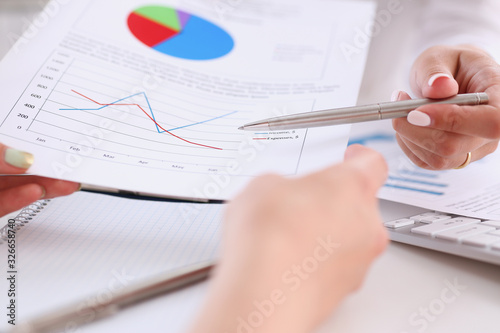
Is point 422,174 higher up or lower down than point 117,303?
higher up

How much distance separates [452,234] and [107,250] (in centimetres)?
30

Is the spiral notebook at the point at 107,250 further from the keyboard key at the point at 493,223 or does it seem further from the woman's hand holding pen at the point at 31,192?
the keyboard key at the point at 493,223

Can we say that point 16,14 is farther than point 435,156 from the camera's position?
Yes

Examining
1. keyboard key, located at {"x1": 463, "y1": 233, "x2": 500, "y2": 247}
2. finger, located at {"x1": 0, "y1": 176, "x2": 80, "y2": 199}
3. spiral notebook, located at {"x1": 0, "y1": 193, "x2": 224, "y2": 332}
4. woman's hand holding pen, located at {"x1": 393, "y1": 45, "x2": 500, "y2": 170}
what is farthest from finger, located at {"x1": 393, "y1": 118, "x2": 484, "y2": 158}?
finger, located at {"x1": 0, "y1": 176, "x2": 80, "y2": 199}

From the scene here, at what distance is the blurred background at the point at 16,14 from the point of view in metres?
0.83

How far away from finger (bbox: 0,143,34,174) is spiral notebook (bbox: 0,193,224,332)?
6 cm

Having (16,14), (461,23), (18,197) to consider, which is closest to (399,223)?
(18,197)

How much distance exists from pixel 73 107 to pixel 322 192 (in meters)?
0.30

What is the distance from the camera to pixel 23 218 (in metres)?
0.42

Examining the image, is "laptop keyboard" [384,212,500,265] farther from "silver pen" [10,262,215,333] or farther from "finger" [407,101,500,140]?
"silver pen" [10,262,215,333]

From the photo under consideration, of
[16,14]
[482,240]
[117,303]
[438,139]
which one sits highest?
[16,14]

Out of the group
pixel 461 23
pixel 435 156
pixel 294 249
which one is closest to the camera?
pixel 294 249

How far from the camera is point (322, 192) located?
26 cm

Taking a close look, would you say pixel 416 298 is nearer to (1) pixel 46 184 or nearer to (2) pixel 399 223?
(2) pixel 399 223
